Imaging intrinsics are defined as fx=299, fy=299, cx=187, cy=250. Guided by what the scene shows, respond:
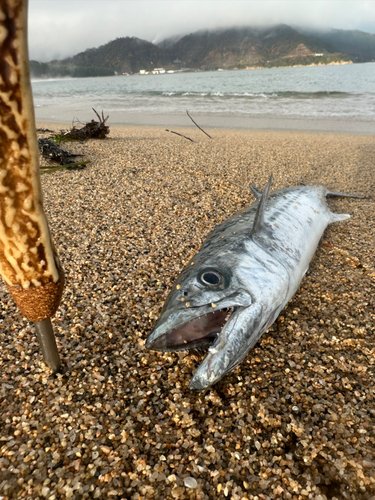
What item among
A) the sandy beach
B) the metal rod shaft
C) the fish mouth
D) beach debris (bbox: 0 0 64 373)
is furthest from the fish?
beach debris (bbox: 0 0 64 373)

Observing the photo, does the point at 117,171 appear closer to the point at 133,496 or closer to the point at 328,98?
the point at 133,496

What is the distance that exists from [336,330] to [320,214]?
6.72ft

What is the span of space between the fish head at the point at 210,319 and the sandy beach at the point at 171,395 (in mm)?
269

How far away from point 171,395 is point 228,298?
0.78m

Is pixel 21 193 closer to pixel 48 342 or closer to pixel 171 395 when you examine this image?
pixel 48 342

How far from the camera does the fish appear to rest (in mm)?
1953

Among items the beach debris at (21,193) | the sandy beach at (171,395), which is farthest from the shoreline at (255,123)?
the beach debris at (21,193)

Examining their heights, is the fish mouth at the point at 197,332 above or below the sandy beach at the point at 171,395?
above

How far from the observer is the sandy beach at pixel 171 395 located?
162 centimetres

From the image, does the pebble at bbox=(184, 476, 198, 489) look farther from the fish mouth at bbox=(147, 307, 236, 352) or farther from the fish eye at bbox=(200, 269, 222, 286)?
the fish eye at bbox=(200, 269, 222, 286)

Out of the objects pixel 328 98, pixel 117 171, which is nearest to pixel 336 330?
pixel 117 171

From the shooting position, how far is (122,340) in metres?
2.47

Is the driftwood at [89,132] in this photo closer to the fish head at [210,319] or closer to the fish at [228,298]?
the fish at [228,298]

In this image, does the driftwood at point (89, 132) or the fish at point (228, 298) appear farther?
the driftwood at point (89, 132)
